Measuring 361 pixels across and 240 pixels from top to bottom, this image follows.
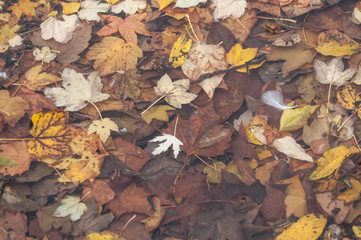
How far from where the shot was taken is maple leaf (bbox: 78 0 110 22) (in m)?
2.22

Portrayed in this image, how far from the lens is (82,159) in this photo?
1.72 meters

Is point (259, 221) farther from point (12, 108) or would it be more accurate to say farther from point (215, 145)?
point (12, 108)

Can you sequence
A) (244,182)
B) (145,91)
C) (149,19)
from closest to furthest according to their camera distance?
1. (244,182)
2. (145,91)
3. (149,19)

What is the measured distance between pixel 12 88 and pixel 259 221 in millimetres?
1625

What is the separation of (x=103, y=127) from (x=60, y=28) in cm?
83

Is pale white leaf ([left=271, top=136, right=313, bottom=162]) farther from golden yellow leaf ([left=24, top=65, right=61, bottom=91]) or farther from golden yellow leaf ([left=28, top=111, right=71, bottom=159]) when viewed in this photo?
golden yellow leaf ([left=24, top=65, right=61, bottom=91])

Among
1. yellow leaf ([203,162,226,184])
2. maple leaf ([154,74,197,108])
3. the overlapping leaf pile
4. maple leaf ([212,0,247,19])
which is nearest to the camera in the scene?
the overlapping leaf pile

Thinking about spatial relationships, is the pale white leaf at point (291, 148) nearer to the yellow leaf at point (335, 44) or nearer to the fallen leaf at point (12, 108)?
the yellow leaf at point (335, 44)

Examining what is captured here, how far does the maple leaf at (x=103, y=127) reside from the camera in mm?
1777

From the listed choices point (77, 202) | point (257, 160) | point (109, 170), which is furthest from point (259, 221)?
point (77, 202)

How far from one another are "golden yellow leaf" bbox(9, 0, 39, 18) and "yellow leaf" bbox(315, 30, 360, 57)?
1.97 metres

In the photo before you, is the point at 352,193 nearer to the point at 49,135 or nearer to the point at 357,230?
the point at 357,230

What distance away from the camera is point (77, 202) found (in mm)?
1620

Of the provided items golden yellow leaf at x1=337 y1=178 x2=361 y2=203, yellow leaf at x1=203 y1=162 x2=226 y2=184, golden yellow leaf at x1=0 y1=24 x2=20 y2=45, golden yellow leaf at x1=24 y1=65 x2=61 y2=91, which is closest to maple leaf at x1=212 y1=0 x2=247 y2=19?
yellow leaf at x1=203 y1=162 x2=226 y2=184
